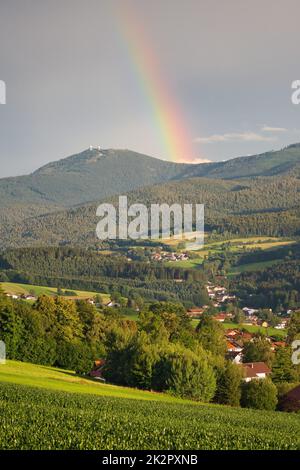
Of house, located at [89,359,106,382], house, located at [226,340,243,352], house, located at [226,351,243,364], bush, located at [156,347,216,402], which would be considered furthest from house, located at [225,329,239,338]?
bush, located at [156,347,216,402]

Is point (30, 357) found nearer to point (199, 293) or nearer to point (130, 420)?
point (130, 420)

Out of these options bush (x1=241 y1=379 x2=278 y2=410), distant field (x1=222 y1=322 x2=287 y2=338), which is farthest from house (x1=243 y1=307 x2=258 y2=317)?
bush (x1=241 y1=379 x2=278 y2=410)

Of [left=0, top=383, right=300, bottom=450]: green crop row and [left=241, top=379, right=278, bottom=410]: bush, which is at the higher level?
[left=0, top=383, right=300, bottom=450]: green crop row

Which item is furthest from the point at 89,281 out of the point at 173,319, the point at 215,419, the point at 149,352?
the point at 215,419

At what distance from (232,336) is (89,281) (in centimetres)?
8359

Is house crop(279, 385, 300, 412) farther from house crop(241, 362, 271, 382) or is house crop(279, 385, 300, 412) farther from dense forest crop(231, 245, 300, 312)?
dense forest crop(231, 245, 300, 312)

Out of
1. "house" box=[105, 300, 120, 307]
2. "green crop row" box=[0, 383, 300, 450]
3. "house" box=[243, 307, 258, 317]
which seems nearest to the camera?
"green crop row" box=[0, 383, 300, 450]

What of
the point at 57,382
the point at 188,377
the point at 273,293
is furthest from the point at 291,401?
the point at 273,293

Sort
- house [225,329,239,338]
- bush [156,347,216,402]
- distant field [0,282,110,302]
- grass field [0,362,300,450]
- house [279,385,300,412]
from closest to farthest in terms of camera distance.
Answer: grass field [0,362,300,450] → bush [156,347,216,402] → house [279,385,300,412] → house [225,329,239,338] → distant field [0,282,110,302]

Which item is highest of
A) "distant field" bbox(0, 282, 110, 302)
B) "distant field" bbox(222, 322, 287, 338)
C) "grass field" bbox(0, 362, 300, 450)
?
"grass field" bbox(0, 362, 300, 450)

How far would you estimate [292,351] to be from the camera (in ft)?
264

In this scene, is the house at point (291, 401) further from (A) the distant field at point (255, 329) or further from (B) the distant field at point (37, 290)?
(B) the distant field at point (37, 290)

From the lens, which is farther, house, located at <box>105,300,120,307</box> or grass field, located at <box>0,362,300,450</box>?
house, located at <box>105,300,120,307</box>

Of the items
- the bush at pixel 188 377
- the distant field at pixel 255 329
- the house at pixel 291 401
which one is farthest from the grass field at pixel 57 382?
the distant field at pixel 255 329
